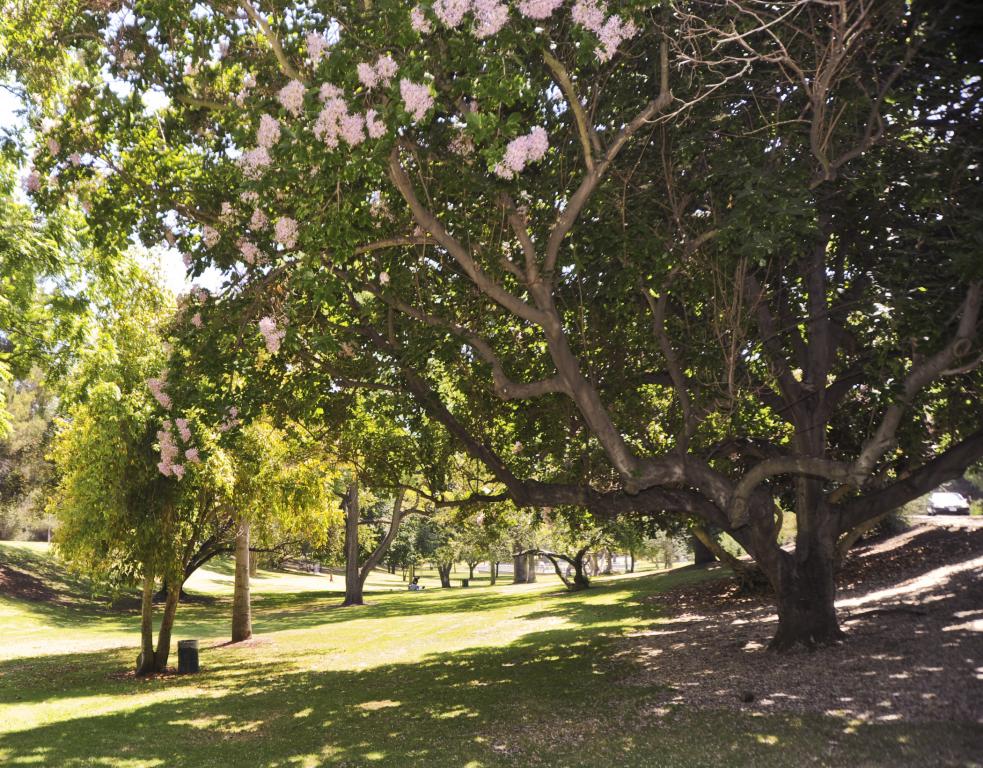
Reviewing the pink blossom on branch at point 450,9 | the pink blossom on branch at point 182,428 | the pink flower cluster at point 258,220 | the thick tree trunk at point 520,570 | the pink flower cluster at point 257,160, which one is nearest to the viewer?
the pink blossom on branch at point 450,9

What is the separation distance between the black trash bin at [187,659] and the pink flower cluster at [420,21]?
1625cm

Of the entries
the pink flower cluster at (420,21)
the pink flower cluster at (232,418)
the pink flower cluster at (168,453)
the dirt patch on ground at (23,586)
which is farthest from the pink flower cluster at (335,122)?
the dirt patch on ground at (23,586)

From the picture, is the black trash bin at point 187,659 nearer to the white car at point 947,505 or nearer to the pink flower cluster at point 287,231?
the pink flower cluster at point 287,231

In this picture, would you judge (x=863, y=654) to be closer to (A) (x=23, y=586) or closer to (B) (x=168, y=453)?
(B) (x=168, y=453)

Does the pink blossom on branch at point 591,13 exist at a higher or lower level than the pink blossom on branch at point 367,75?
higher

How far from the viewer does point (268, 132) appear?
774cm

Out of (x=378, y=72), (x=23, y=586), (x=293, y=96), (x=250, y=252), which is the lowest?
(x=23, y=586)

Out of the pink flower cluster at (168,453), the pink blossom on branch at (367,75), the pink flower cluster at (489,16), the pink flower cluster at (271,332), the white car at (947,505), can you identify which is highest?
the pink flower cluster at (489,16)

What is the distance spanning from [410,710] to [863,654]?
7766mm

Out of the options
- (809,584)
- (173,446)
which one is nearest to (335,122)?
(173,446)

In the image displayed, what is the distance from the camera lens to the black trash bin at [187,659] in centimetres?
1791

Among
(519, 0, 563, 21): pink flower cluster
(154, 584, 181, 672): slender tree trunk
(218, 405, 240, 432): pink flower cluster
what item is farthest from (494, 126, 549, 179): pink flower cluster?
→ (154, 584, 181, 672): slender tree trunk

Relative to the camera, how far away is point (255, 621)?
107 feet

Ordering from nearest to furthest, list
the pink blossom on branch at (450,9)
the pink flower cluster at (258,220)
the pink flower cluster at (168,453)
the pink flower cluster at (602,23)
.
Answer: the pink blossom on branch at (450,9)
the pink flower cluster at (602,23)
the pink flower cluster at (258,220)
the pink flower cluster at (168,453)
